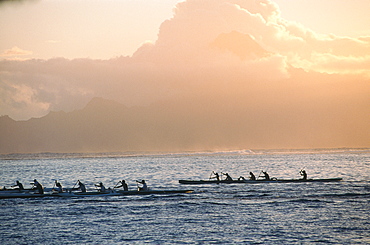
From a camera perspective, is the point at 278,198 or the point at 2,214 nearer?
the point at 2,214

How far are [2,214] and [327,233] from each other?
28096 mm

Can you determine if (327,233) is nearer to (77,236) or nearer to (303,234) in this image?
(303,234)

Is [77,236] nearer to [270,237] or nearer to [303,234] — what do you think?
[270,237]

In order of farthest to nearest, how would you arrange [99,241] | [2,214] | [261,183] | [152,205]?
[261,183] < [152,205] < [2,214] < [99,241]

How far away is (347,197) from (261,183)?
60.0 ft

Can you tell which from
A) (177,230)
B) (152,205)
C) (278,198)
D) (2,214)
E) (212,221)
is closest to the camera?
(177,230)

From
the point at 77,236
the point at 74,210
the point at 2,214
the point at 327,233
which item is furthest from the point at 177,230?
the point at 2,214

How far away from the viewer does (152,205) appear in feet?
165

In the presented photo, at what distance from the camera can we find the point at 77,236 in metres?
35.8

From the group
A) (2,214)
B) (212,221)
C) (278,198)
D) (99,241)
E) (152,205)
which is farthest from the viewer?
(278,198)

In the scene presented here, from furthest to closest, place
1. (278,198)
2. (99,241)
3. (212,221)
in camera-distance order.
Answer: (278,198), (212,221), (99,241)

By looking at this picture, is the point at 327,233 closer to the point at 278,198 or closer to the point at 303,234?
the point at 303,234

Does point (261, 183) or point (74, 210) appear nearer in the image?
point (74, 210)

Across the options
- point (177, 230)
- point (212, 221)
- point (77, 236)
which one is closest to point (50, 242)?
point (77, 236)
